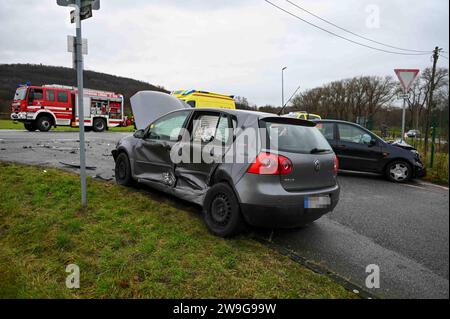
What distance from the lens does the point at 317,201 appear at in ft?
11.1

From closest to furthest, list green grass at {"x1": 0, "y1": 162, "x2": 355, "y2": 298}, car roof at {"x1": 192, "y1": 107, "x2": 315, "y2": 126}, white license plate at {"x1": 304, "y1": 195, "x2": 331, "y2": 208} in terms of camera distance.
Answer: green grass at {"x1": 0, "y1": 162, "x2": 355, "y2": 298} < white license plate at {"x1": 304, "y1": 195, "x2": 331, "y2": 208} < car roof at {"x1": 192, "y1": 107, "x2": 315, "y2": 126}

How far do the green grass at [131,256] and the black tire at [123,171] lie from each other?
2.50 feet

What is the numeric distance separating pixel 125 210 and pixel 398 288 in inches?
129

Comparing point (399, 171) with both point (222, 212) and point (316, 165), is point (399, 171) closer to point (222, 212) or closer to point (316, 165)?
point (316, 165)

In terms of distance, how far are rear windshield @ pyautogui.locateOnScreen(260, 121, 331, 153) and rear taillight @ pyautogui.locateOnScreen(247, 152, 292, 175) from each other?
0.12 meters

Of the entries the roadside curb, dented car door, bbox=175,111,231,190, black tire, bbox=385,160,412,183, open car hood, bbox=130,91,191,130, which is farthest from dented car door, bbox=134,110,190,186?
black tire, bbox=385,160,412,183

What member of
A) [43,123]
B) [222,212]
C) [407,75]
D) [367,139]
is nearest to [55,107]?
[43,123]

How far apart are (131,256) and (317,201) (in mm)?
2050

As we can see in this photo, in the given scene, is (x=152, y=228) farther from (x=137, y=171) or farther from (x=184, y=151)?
(x=137, y=171)

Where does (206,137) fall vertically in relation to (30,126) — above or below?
below

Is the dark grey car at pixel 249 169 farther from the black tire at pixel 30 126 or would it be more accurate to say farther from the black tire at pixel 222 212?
the black tire at pixel 30 126

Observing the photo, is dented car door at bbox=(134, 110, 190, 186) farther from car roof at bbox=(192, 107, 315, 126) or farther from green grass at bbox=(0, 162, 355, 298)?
car roof at bbox=(192, 107, 315, 126)

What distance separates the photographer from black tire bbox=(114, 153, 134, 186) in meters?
5.31
